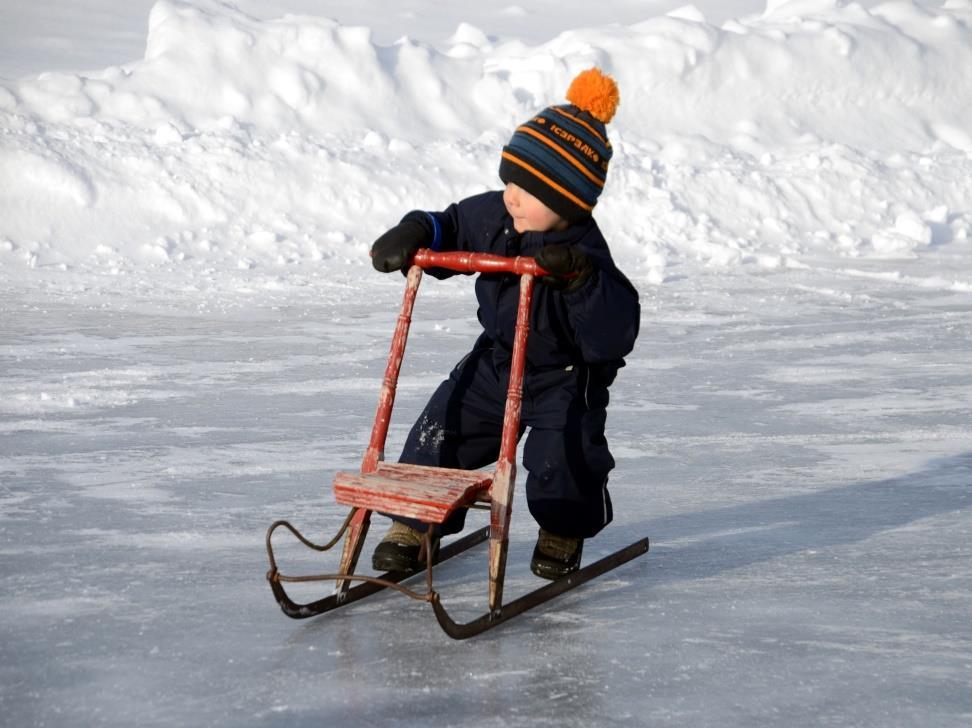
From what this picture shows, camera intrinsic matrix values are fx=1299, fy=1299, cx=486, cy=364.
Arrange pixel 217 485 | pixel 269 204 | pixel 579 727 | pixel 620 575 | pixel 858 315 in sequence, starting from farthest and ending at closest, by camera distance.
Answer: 1. pixel 269 204
2. pixel 858 315
3. pixel 217 485
4. pixel 620 575
5. pixel 579 727

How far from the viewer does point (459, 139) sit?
15227mm

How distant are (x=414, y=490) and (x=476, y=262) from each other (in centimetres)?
53

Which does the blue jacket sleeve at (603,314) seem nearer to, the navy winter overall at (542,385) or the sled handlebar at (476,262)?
the navy winter overall at (542,385)

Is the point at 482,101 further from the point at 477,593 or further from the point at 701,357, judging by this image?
the point at 477,593

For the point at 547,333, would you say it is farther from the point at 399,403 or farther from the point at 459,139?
the point at 459,139

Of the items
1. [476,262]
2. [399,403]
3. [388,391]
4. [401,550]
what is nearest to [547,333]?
[476,262]

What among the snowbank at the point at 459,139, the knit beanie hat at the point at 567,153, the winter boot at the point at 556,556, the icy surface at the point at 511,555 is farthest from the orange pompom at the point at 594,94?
the snowbank at the point at 459,139

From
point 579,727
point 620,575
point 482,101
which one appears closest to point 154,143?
point 482,101

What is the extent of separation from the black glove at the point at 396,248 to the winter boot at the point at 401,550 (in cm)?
66

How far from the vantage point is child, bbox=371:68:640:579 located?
2.94 metres

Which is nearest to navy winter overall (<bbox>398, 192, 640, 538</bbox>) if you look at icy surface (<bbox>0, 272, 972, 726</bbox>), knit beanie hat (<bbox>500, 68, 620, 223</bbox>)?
knit beanie hat (<bbox>500, 68, 620, 223</bbox>)

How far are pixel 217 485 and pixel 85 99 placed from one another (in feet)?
37.6

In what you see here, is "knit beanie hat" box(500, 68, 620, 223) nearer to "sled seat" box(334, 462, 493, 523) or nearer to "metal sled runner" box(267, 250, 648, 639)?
"metal sled runner" box(267, 250, 648, 639)

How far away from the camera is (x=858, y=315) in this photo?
329 inches
